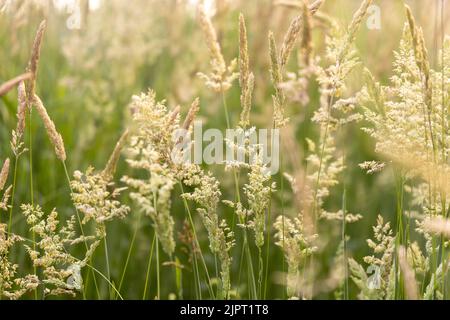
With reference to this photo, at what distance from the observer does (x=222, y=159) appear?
2068 millimetres

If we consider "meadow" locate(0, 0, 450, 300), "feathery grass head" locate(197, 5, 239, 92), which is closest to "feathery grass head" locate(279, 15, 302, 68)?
"meadow" locate(0, 0, 450, 300)

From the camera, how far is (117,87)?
10.9ft

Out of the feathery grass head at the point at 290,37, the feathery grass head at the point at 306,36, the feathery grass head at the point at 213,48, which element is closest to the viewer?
the feathery grass head at the point at 306,36

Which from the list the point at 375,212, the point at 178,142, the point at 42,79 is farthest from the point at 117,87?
the point at 178,142

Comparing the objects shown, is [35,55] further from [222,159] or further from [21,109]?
[222,159]

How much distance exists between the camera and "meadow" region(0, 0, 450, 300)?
1.45 m

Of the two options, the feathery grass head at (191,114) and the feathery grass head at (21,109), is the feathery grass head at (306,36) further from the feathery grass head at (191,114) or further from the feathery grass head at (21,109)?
the feathery grass head at (21,109)

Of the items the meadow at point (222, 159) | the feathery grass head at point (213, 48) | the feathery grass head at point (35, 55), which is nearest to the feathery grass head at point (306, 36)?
the meadow at point (222, 159)

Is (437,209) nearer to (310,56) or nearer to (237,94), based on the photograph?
(310,56)

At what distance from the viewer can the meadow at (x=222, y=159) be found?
1449 millimetres

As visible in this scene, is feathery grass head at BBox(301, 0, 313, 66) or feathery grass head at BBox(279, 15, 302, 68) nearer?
feathery grass head at BBox(301, 0, 313, 66)

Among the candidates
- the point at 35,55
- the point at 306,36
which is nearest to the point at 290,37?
the point at 306,36

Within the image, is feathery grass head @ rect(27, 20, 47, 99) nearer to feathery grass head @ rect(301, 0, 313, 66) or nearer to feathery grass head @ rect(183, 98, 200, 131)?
feathery grass head @ rect(183, 98, 200, 131)

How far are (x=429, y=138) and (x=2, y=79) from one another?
1.87 m
